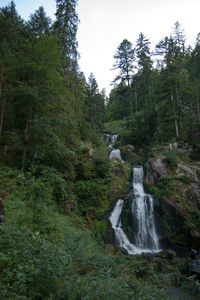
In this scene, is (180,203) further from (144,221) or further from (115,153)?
(115,153)

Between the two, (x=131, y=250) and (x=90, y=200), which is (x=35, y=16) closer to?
(x=90, y=200)

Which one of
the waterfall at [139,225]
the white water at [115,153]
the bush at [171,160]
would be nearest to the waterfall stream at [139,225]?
the waterfall at [139,225]

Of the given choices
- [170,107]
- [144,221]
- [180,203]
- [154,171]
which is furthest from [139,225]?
[170,107]

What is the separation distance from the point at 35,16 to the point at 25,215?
19857mm

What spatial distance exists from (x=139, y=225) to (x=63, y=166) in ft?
25.9

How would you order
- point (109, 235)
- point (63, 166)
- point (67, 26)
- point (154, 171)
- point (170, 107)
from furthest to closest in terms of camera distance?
point (170, 107)
point (154, 171)
point (67, 26)
point (109, 235)
point (63, 166)

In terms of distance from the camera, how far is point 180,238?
44.3ft

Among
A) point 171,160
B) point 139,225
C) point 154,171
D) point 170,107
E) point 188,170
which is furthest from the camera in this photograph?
point 170,107

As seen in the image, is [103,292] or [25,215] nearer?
[103,292]

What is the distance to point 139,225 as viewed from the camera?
14594 millimetres

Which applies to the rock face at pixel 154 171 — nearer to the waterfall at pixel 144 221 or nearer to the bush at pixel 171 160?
the bush at pixel 171 160

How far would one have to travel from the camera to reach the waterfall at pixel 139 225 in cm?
1330

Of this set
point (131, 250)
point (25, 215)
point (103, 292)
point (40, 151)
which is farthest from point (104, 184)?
point (103, 292)

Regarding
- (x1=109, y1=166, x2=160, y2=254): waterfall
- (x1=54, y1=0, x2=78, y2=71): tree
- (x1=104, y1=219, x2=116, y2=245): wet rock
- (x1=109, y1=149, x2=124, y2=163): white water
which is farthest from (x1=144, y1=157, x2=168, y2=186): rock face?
(x1=54, y1=0, x2=78, y2=71): tree
